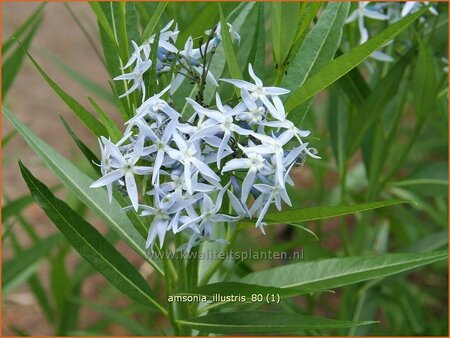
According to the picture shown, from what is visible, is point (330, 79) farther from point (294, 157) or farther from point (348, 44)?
point (348, 44)

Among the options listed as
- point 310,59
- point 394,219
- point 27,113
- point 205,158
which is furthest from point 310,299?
point 27,113

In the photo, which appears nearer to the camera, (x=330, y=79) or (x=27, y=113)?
(x=330, y=79)

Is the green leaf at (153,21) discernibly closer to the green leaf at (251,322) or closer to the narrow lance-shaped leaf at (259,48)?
the narrow lance-shaped leaf at (259,48)

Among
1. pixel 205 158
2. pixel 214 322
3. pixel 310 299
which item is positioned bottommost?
pixel 310 299

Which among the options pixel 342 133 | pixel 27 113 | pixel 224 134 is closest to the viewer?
pixel 224 134

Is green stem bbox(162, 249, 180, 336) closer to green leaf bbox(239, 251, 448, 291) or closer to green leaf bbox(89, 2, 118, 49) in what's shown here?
green leaf bbox(239, 251, 448, 291)

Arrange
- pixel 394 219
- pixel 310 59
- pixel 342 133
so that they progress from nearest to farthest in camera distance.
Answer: pixel 310 59 → pixel 342 133 → pixel 394 219
